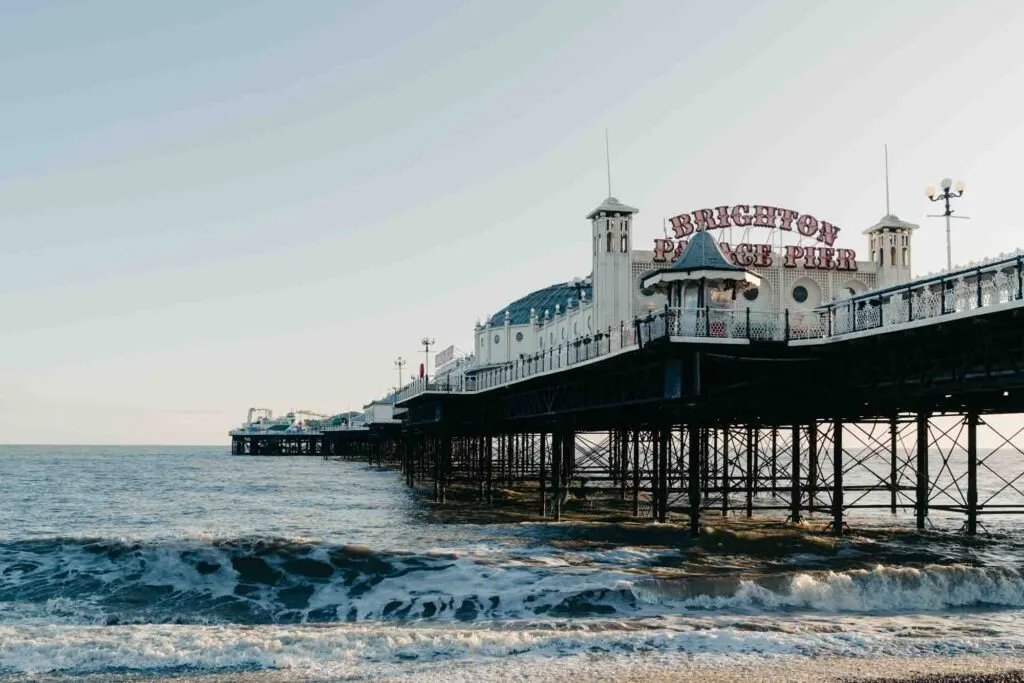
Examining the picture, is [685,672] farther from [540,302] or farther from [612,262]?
[540,302]

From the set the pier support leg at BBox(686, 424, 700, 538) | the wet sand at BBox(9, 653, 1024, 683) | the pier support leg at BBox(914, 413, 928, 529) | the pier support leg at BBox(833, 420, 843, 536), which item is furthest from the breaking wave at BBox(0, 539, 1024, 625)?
the pier support leg at BBox(914, 413, 928, 529)

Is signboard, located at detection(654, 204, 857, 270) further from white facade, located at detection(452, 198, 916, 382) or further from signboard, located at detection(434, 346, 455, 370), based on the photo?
signboard, located at detection(434, 346, 455, 370)

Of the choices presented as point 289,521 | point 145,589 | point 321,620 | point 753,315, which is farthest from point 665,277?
point 289,521

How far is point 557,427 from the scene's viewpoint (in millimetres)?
48625

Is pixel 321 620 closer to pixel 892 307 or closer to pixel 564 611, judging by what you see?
pixel 564 611

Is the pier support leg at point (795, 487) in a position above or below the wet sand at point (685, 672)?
above

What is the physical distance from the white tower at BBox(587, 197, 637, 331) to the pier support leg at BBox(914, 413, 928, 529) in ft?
44.9

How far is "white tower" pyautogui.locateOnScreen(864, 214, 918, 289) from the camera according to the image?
51438 millimetres

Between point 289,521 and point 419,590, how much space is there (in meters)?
22.5

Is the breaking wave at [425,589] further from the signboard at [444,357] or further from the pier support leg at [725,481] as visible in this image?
the signboard at [444,357]

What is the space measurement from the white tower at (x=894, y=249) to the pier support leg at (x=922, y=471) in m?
10.0

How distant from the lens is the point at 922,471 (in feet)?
141

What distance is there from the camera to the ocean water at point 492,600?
2062 cm

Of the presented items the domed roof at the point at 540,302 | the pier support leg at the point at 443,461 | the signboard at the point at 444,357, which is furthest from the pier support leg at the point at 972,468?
the signboard at the point at 444,357
